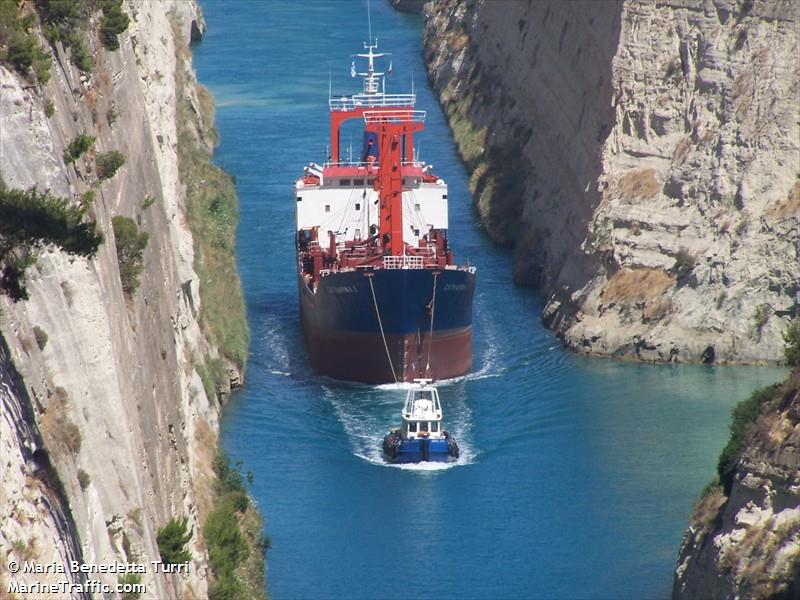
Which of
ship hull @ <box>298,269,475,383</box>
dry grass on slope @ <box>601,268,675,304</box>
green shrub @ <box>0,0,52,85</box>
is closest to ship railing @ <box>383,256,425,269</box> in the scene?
ship hull @ <box>298,269,475,383</box>

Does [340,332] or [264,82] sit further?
[264,82]

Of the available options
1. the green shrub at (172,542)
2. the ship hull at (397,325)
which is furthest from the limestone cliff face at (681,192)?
the green shrub at (172,542)

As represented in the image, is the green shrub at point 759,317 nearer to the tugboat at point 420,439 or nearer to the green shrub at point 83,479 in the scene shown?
the tugboat at point 420,439

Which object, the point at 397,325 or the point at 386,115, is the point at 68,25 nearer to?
the point at 397,325

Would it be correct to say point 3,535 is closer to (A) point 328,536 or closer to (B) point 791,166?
(A) point 328,536

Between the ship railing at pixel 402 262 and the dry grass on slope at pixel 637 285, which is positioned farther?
the dry grass on slope at pixel 637 285

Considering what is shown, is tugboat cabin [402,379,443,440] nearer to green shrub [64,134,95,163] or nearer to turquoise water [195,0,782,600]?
turquoise water [195,0,782,600]

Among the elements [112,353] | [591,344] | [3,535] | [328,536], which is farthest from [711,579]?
[591,344]

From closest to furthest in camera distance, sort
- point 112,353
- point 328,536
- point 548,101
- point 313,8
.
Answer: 1. point 112,353
2. point 328,536
3. point 548,101
4. point 313,8
